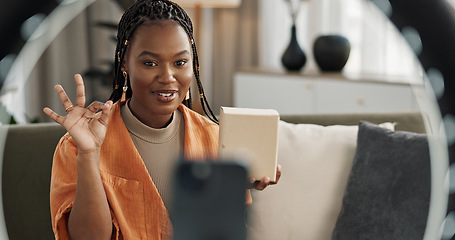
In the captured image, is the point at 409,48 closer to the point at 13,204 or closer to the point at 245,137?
the point at 245,137

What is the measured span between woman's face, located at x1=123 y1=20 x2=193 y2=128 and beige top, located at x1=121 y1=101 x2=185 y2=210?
3.5 inches

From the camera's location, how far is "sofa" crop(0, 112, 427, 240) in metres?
1.28

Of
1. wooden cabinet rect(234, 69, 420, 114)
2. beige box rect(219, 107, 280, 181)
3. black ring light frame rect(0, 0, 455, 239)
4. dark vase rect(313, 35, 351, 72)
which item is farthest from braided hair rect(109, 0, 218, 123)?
dark vase rect(313, 35, 351, 72)

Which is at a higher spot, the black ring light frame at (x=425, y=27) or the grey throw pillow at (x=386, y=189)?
the black ring light frame at (x=425, y=27)

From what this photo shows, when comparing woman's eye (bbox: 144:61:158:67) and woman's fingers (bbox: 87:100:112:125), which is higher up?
woman's eye (bbox: 144:61:158:67)

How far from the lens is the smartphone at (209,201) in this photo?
180 mm

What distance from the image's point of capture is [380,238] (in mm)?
1220

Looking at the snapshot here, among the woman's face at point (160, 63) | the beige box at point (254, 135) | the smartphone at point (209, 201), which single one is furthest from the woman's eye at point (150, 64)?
the smartphone at point (209, 201)

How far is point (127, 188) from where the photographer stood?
2.16 ft

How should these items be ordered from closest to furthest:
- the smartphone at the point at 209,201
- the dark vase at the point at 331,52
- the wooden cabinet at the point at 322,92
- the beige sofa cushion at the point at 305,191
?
the smartphone at the point at 209,201
the beige sofa cushion at the point at 305,191
the wooden cabinet at the point at 322,92
the dark vase at the point at 331,52

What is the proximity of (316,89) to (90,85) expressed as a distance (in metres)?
1.39

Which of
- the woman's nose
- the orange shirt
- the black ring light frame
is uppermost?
the black ring light frame

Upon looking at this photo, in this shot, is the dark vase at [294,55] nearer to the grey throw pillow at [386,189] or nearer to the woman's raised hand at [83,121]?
the grey throw pillow at [386,189]

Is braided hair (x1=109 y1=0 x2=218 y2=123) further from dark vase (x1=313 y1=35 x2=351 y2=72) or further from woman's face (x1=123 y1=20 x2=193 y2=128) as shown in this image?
dark vase (x1=313 y1=35 x2=351 y2=72)
